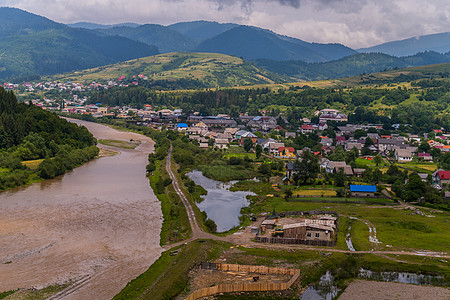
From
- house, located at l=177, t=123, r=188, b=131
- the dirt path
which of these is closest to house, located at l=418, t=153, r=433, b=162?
the dirt path

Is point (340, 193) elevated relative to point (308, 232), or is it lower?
elevated

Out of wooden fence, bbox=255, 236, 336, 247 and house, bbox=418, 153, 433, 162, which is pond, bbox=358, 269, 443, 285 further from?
house, bbox=418, 153, 433, 162

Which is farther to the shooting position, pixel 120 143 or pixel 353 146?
→ pixel 120 143

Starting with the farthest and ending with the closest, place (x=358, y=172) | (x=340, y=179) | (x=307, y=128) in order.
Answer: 1. (x=307, y=128)
2. (x=358, y=172)
3. (x=340, y=179)

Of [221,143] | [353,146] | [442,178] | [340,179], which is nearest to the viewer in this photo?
[340,179]

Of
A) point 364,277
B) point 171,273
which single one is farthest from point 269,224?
point 171,273

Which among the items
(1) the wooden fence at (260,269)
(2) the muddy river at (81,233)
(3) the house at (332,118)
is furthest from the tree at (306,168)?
(3) the house at (332,118)

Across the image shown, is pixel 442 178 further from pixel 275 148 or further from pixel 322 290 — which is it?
pixel 322 290
